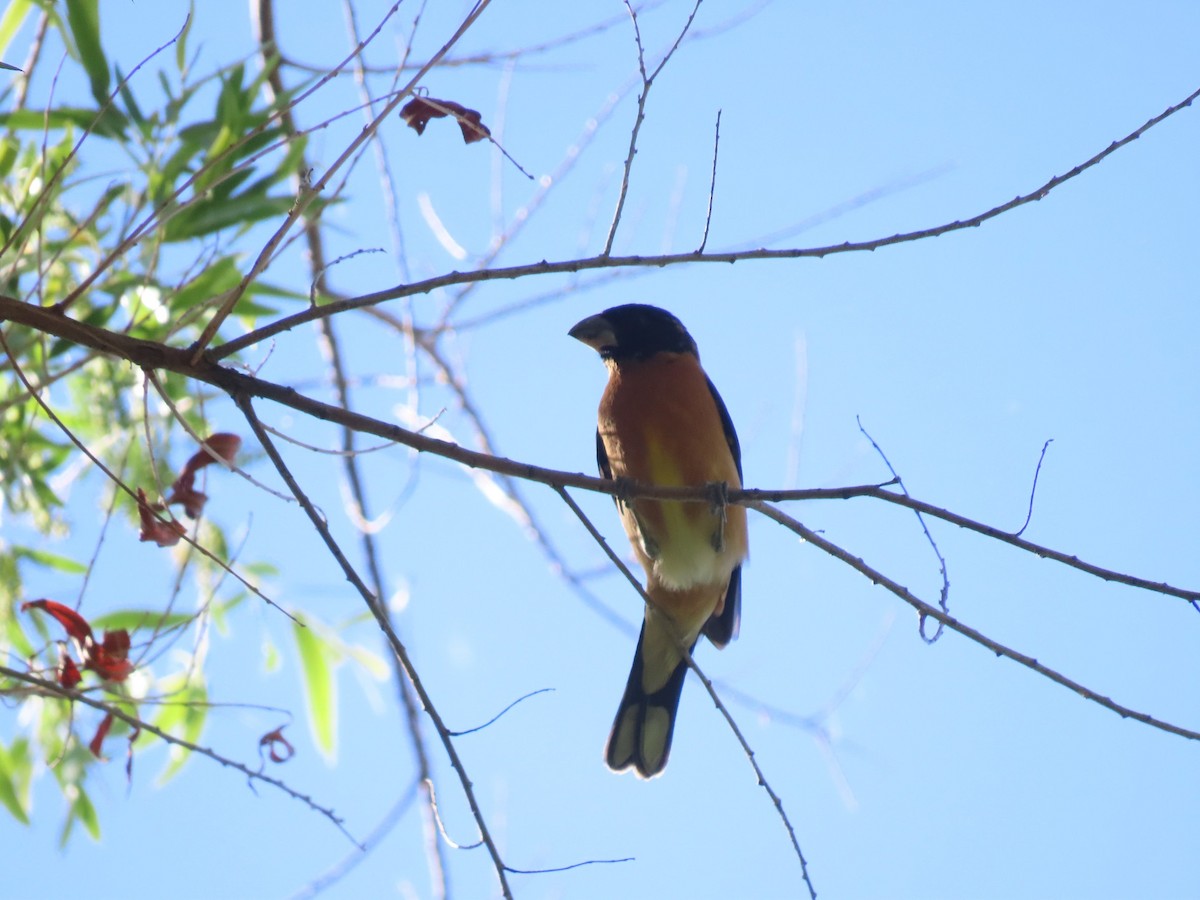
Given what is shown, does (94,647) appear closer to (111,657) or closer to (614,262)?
(111,657)

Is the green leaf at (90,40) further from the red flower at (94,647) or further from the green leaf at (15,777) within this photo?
the green leaf at (15,777)

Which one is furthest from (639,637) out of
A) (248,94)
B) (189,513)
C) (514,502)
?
(248,94)

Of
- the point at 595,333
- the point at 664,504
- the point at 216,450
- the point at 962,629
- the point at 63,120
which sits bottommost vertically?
the point at 962,629

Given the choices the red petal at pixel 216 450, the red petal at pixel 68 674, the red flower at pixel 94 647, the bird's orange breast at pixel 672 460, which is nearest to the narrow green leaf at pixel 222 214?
the red petal at pixel 216 450

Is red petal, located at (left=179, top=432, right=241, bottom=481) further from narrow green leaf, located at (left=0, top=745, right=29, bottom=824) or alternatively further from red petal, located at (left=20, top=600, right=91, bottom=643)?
narrow green leaf, located at (left=0, top=745, right=29, bottom=824)

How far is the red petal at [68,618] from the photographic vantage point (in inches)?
114

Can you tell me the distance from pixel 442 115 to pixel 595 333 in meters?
1.79

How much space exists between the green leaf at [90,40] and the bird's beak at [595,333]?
1716 millimetres

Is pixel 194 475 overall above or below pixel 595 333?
below

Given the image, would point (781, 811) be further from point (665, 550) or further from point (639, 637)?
point (639, 637)

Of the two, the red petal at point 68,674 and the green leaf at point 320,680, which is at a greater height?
the green leaf at point 320,680

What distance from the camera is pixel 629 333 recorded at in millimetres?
4492

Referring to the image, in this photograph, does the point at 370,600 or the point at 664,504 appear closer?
the point at 370,600

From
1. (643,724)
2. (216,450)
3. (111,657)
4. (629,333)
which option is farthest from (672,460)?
(111,657)
